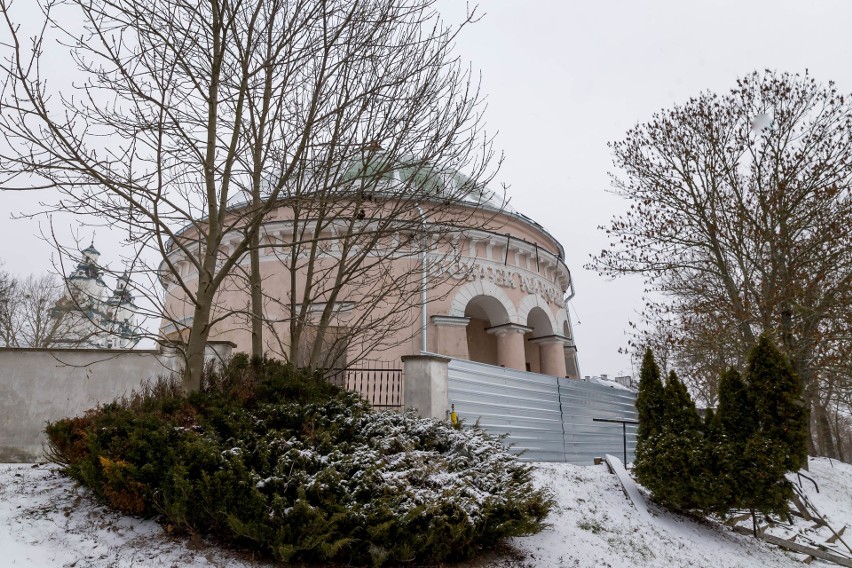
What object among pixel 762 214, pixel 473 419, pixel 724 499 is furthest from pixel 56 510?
pixel 762 214

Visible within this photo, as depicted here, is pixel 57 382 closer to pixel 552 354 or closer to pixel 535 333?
pixel 535 333

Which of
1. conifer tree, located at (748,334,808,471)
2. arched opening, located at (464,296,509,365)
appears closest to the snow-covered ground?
conifer tree, located at (748,334,808,471)

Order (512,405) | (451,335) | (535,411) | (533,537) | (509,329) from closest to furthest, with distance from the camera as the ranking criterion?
(533,537) < (512,405) < (535,411) < (451,335) < (509,329)

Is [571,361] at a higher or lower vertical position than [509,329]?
lower

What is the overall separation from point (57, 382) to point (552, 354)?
13560mm

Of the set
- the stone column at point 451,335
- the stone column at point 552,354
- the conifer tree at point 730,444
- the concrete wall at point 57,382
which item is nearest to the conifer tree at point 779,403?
the conifer tree at point 730,444

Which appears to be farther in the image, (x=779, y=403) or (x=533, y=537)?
(x=779, y=403)

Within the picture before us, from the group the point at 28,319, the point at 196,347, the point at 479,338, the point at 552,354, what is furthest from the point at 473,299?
the point at 28,319

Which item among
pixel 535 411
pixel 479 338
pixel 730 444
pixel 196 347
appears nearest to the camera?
pixel 196 347

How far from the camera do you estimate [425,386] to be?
30.1ft

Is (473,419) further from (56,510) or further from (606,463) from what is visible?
(56,510)

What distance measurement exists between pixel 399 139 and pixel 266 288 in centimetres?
857

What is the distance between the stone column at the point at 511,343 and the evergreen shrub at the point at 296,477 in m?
9.71

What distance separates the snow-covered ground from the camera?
4551 mm
